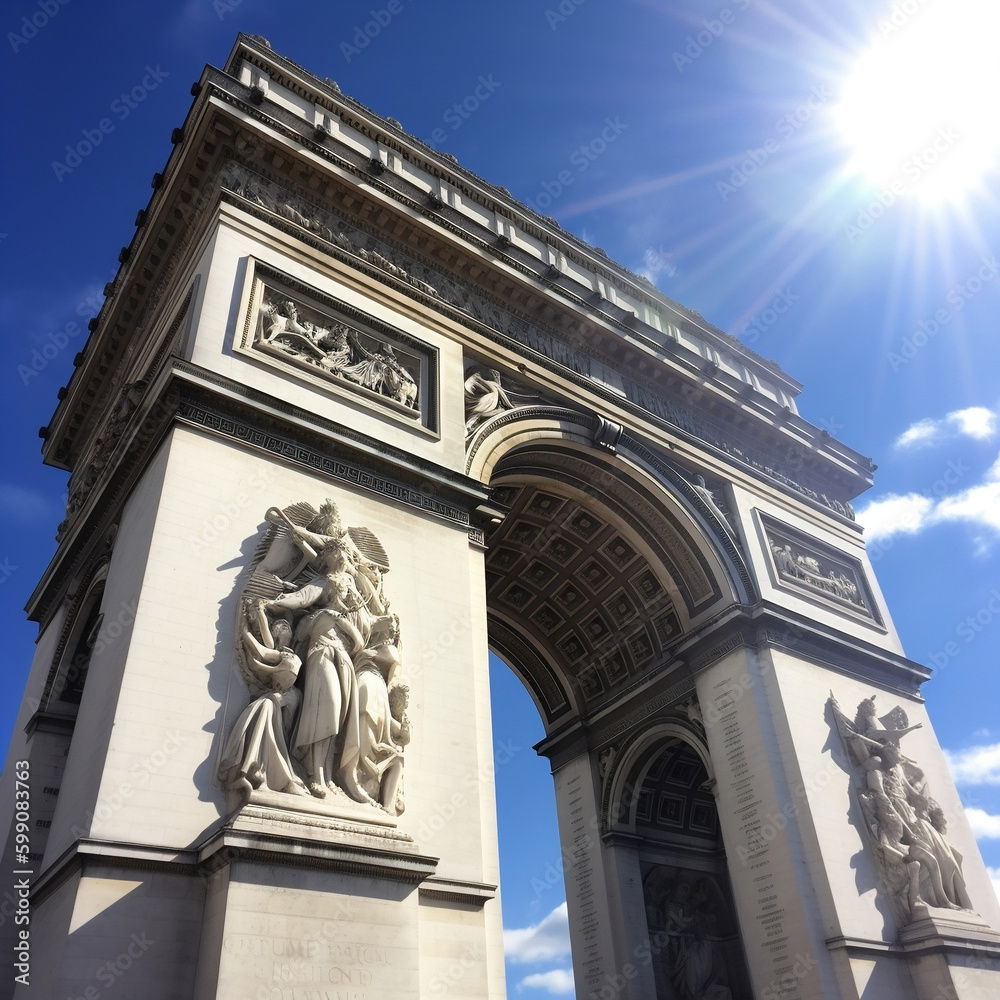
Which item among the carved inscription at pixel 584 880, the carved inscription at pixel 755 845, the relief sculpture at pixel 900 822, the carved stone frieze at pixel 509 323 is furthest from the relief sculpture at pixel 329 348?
the carved inscription at pixel 584 880

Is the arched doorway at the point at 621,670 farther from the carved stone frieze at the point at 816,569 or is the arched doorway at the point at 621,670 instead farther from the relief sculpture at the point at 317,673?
the relief sculpture at the point at 317,673

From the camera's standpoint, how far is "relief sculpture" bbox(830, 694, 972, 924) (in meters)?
13.4

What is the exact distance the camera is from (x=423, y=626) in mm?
10508

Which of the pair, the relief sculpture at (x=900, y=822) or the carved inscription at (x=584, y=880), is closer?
the relief sculpture at (x=900, y=822)

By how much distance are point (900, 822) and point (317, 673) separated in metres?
10.3

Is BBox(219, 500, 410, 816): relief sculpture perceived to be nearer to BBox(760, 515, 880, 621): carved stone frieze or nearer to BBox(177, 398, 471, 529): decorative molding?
BBox(177, 398, 471, 529): decorative molding

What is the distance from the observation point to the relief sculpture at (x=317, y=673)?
27.3ft

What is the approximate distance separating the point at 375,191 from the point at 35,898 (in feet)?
36.3

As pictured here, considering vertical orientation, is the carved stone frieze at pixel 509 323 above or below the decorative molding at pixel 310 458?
above

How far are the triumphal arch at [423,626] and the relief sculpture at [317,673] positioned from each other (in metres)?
0.04

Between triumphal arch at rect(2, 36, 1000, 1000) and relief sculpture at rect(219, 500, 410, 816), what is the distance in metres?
0.04

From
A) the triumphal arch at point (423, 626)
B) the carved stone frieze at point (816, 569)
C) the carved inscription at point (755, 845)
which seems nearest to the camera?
the triumphal arch at point (423, 626)

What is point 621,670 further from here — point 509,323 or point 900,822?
point 509,323

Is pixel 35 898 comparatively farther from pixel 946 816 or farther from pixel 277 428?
pixel 946 816
